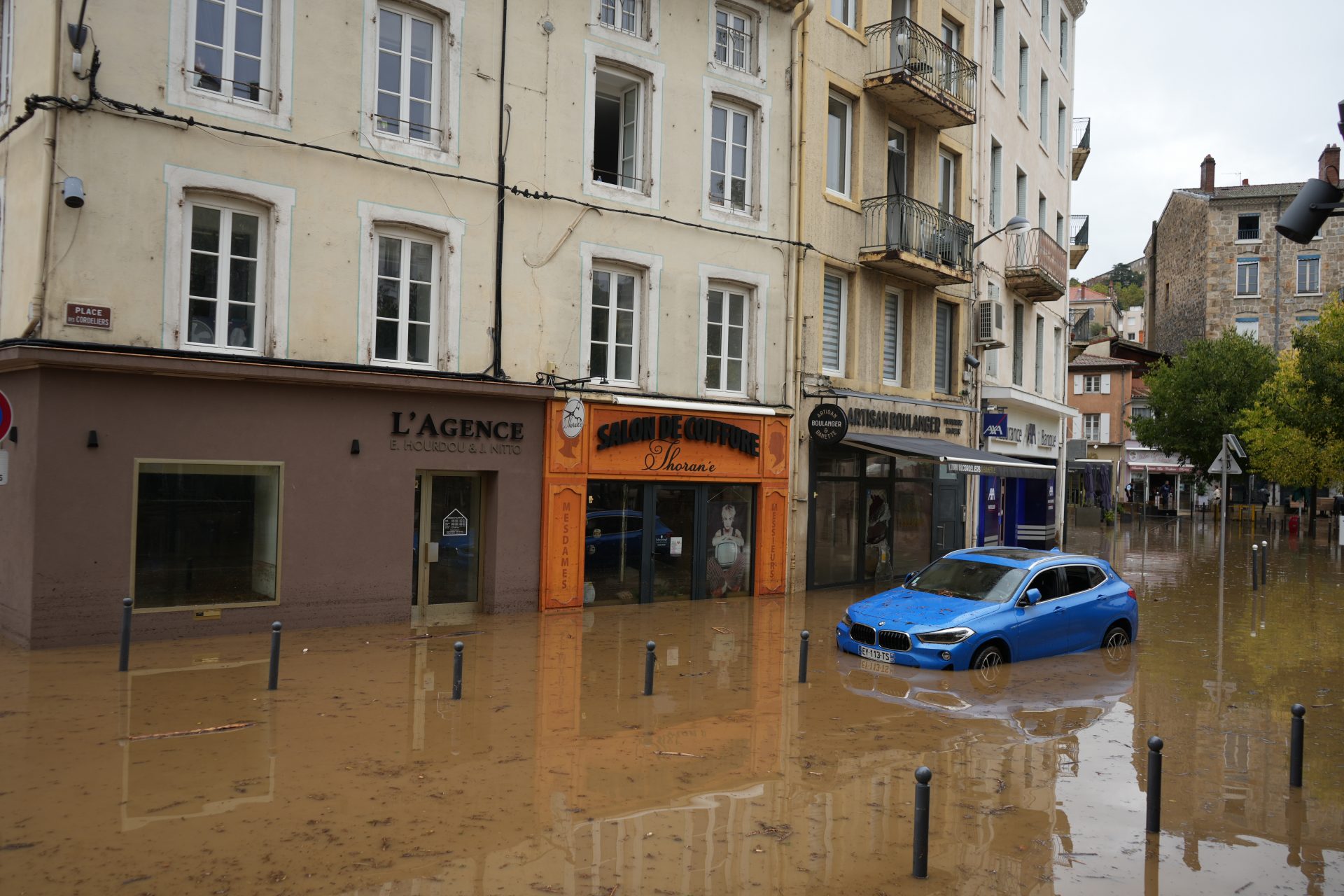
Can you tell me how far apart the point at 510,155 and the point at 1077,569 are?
10380 mm

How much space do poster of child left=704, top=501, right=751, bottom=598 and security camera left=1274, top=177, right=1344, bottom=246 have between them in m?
11.9

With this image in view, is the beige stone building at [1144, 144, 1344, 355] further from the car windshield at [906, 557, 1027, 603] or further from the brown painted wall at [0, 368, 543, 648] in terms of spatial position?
the brown painted wall at [0, 368, 543, 648]

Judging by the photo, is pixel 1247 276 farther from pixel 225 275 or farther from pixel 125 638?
pixel 125 638

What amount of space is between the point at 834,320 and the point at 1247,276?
4644 cm

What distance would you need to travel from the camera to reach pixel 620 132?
1748 cm

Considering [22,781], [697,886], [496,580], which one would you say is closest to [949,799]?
[697,886]

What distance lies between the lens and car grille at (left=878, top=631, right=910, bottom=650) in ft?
39.3

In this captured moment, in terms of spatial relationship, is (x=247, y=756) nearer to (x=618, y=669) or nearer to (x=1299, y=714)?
(x=618, y=669)

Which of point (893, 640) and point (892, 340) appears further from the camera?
point (892, 340)

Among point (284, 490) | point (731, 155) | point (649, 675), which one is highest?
point (731, 155)

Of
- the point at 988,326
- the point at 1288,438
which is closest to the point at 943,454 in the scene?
the point at 988,326

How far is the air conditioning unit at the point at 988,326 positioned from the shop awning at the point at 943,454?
4.00m

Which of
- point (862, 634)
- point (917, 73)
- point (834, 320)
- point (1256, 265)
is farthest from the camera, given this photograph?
point (1256, 265)

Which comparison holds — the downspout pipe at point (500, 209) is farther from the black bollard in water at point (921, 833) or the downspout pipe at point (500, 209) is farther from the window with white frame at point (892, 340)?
the black bollard in water at point (921, 833)
